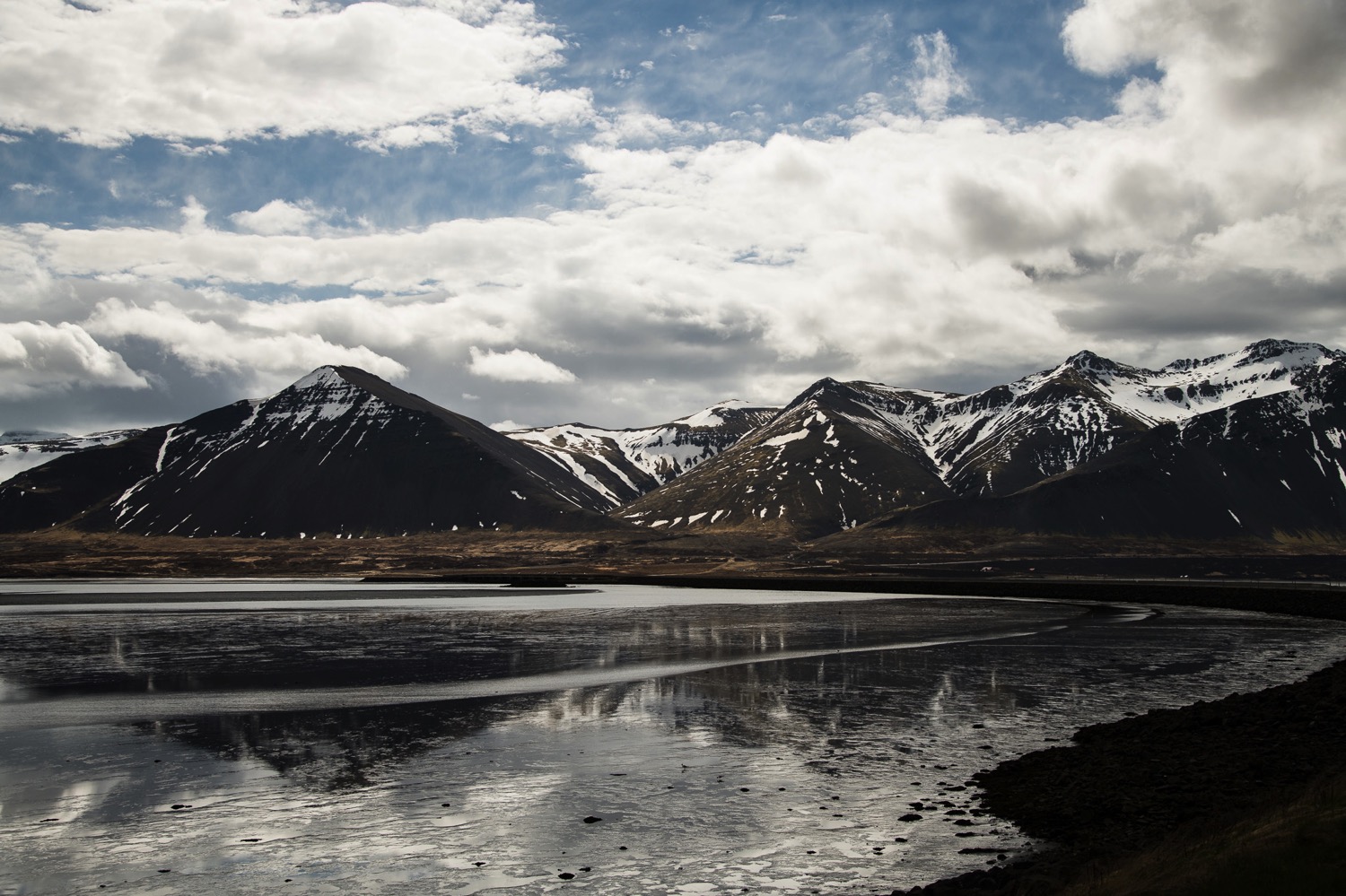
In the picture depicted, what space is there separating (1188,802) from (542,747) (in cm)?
1811

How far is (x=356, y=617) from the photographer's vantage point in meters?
91.8

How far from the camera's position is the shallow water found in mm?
20188

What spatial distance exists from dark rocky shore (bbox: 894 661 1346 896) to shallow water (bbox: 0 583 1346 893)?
1.39 m

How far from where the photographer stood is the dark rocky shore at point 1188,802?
611 inches

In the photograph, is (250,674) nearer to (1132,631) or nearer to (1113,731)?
(1113,731)

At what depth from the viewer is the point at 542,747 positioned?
31875mm

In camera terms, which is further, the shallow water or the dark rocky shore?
the shallow water

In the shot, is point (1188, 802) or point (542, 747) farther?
point (542, 747)

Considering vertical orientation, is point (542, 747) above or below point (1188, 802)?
below

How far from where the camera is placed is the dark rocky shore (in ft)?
51.0

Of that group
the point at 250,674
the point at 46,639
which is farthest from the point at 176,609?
the point at 250,674

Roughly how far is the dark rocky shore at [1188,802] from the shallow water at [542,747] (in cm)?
139

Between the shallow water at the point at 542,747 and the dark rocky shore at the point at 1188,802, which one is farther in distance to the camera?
the shallow water at the point at 542,747

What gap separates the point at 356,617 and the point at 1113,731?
2890 inches
